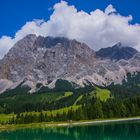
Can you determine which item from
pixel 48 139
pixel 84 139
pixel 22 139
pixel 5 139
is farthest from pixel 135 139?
pixel 5 139

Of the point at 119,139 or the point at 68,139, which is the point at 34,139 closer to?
the point at 68,139

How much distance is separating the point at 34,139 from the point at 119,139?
33674mm

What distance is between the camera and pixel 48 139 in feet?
362

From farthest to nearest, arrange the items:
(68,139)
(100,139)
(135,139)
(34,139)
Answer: (34,139) < (68,139) < (100,139) < (135,139)

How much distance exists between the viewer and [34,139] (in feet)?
374

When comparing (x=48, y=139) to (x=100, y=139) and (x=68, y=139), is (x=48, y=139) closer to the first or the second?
(x=68, y=139)

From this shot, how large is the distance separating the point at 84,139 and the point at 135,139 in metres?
18.9

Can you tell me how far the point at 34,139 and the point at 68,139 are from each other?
47.8ft

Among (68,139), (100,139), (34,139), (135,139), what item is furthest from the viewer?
(34,139)

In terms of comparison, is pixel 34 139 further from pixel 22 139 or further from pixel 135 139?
pixel 135 139

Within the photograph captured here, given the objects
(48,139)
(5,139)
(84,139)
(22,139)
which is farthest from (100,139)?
(5,139)

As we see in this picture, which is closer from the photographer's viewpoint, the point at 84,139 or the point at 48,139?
the point at 84,139

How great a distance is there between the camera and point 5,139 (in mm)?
121062

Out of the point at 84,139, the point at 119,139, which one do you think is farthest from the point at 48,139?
the point at 119,139
